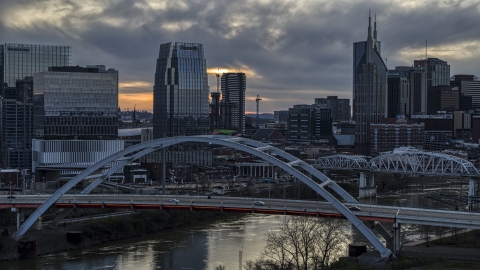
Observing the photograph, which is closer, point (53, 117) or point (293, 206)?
point (293, 206)

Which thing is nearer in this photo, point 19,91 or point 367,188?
point 367,188

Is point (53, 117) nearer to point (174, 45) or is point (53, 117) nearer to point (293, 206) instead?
point (174, 45)

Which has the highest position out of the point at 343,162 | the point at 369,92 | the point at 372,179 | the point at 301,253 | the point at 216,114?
the point at 369,92

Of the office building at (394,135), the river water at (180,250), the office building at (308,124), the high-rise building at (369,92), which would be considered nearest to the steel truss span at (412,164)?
the river water at (180,250)

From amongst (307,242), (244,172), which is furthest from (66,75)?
(307,242)

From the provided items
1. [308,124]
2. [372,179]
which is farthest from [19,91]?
[372,179]

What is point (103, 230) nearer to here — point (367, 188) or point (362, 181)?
point (367, 188)

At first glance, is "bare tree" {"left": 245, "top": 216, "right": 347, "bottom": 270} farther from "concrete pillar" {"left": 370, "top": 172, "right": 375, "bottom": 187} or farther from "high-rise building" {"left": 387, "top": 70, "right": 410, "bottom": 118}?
"high-rise building" {"left": 387, "top": 70, "right": 410, "bottom": 118}
